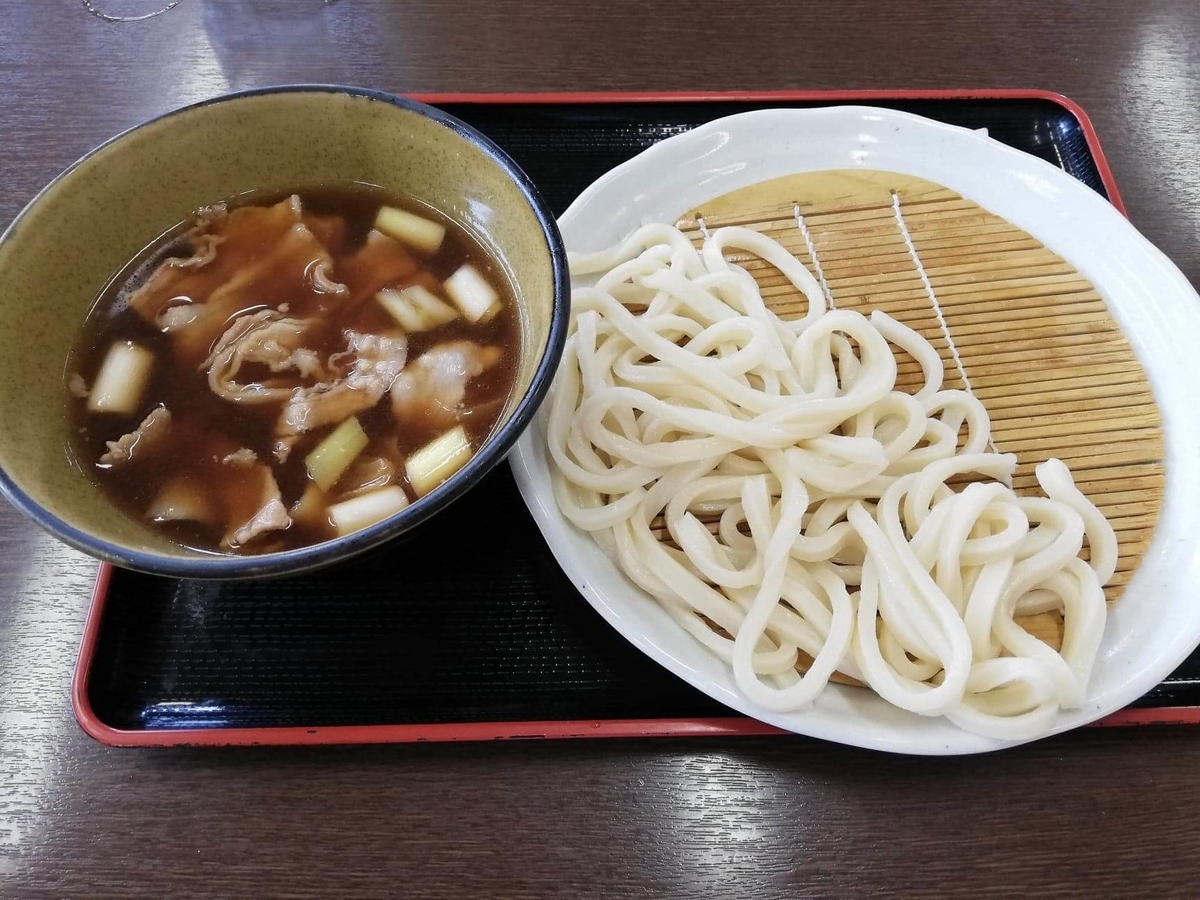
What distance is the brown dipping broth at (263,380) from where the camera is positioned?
55.7 inches

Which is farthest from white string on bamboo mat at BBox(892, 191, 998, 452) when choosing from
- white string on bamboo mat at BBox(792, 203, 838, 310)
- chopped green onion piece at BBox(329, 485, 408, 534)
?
chopped green onion piece at BBox(329, 485, 408, 534)

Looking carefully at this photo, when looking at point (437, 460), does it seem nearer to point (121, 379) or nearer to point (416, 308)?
point (416, 308)

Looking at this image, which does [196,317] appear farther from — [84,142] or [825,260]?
[825,260]

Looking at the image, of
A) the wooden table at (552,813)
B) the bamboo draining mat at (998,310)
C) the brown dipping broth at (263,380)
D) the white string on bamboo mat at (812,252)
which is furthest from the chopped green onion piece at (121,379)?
the white string on bamboo mat at (812,252)

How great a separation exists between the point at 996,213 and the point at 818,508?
1.06 meters

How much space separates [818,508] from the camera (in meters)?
1.61

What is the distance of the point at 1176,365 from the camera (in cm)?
182

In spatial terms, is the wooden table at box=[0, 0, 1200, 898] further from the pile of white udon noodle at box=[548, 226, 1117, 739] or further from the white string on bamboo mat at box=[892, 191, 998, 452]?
the white string on bamboo mat at box=[892, 191, 998, 452]

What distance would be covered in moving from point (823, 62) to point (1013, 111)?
2.08ft

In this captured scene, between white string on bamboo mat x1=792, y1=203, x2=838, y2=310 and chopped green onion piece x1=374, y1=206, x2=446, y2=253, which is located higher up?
chopped green onion piece x1=374, y1=206, x2=446, y2=253

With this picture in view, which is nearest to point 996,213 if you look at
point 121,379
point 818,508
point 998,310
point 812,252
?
point 998,310

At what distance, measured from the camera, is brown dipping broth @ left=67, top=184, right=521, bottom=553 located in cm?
142

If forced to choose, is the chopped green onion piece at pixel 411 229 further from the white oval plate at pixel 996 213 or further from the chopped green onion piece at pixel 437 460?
the chopped green onion piece at pixel 437 460

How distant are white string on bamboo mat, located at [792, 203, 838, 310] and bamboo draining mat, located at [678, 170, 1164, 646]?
1cm
